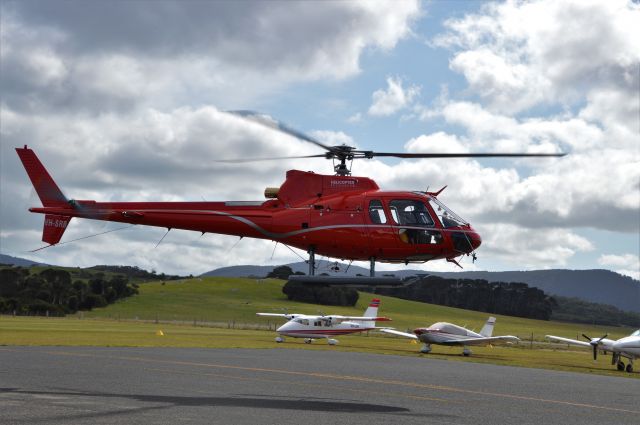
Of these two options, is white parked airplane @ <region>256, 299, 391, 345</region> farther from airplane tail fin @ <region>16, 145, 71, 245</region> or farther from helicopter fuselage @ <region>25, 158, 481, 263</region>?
helicopter fuselage @ <region>25, 158, 481, 263</region>

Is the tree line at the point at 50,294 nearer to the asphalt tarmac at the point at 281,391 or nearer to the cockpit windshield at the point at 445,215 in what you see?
the asphalt tarmac at the point at 281,391

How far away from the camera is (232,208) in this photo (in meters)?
26.8

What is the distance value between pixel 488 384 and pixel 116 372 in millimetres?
22967

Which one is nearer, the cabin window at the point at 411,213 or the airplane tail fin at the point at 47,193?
the cabin window at the point at 411,213

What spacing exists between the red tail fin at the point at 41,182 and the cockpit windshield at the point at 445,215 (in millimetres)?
13280

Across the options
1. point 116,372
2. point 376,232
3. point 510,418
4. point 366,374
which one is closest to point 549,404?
point 510,418

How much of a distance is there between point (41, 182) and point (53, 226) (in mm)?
1727

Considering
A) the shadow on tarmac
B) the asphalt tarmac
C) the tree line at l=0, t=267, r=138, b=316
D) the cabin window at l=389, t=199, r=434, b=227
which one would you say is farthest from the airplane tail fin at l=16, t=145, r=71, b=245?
the tree line at l=0, t=267, r=138, b=316

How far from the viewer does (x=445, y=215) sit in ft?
83.9

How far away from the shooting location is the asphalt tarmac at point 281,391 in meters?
28.4

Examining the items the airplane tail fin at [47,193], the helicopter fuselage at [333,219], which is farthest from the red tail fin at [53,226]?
the helicopter fuselage at [333,219]

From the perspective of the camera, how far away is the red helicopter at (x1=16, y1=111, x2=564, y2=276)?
25.3 m

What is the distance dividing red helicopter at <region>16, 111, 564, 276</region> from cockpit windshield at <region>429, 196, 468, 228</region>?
0.04 m

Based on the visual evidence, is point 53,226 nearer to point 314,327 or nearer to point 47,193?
point 47,193
